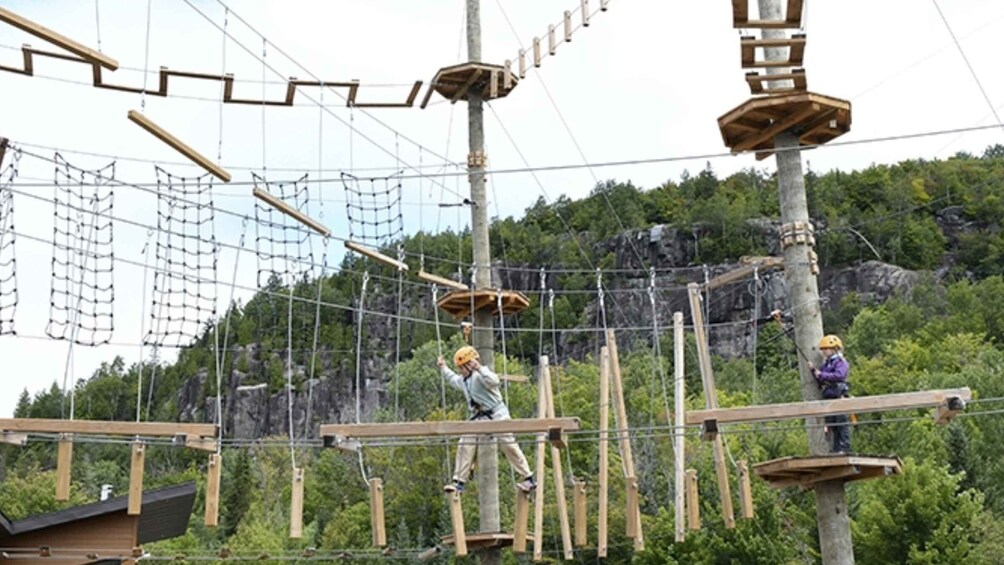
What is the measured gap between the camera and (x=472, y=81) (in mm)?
14109

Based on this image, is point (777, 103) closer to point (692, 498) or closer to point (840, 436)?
point (840, 436)

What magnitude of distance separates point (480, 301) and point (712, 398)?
3.11 m

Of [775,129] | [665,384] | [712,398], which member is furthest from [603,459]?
[665,384]

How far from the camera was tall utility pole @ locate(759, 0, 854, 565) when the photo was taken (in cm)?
969

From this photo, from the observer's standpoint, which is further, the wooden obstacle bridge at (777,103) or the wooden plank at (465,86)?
the wooden plank at (465,86)

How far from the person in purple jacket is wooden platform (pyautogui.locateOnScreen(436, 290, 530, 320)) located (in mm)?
3820

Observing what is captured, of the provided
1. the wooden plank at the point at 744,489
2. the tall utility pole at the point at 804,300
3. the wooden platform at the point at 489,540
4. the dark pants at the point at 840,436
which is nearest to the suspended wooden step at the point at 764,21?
the tall utility pole at the point at 804,300

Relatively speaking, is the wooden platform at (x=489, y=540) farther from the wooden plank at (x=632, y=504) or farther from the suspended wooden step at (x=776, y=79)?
the suspended wooden step at (x=776, y=79)

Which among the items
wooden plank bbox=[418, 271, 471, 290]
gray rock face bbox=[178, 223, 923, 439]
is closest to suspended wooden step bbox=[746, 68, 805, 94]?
wooden plank bbox=[418, 271, 471, 290]

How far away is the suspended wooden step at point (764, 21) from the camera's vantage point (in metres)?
9.02

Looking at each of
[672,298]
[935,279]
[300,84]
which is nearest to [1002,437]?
[300,84]

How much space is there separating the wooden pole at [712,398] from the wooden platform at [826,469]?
53 cm

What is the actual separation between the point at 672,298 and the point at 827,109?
6577 cm

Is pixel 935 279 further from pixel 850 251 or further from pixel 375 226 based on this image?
pixel 375 226
